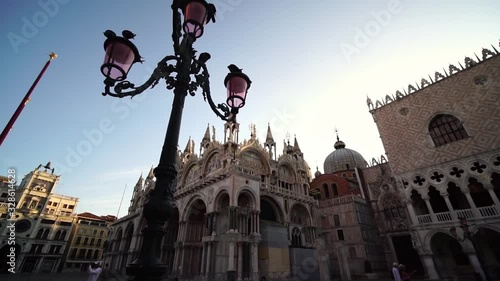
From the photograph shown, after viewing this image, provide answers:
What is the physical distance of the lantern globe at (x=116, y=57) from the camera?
4148 millimetres

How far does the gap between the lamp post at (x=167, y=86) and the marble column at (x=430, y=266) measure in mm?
20738

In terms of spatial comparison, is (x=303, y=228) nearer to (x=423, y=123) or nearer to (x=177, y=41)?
(x=423, y=123)

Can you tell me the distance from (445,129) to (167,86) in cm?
2314

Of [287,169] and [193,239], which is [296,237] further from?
[193,239]

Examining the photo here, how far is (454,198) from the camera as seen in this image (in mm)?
19219

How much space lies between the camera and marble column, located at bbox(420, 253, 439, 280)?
16831 mm

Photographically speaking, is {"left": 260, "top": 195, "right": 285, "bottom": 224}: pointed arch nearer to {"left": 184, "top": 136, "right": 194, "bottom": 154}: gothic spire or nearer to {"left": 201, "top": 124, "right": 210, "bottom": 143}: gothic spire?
{"left": 201, "top": 124, "right": 210, "bottom": 143}: gothic spire

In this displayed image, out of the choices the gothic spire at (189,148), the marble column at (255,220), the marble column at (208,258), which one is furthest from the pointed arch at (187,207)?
the gothic spire at (189,148)

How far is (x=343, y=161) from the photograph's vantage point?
3922cm

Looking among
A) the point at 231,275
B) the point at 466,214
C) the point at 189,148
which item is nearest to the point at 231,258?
the point at 231,275

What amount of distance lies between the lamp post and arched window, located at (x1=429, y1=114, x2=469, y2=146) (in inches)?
827

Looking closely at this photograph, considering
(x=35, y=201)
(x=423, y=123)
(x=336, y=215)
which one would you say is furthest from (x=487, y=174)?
(x=35, y=201)

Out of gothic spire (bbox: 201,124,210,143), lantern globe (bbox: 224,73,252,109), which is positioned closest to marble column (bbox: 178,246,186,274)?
gothic spire (bbox: 201,124,210,143)

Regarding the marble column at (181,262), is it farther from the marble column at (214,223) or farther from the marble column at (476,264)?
the marble column at (476,264)
